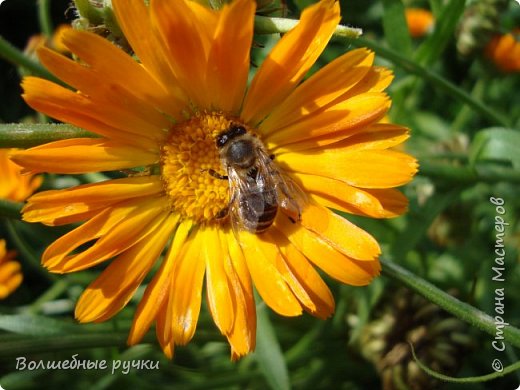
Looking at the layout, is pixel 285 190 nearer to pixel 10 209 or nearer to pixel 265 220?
pixel 265 220

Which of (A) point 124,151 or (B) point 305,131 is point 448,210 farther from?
(A) point 124,151

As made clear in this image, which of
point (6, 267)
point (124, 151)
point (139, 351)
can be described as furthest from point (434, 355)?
point (6, 267)

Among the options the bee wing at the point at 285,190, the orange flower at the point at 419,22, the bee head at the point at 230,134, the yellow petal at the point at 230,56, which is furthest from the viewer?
the orange flower at the point at 419,22

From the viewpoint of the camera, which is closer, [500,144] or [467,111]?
[500,144]

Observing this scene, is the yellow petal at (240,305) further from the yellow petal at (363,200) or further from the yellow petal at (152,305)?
the yellow petal at (363,200)

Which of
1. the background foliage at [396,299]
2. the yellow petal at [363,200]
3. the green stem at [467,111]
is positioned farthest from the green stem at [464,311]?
the green stem at [467,111]

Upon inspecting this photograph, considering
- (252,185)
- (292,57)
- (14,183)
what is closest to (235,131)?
(252,185)
